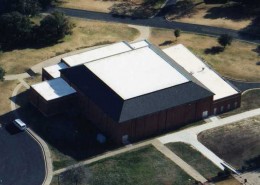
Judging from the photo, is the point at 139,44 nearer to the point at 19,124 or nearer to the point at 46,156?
the point at 19,124

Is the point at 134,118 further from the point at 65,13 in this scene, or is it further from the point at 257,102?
the point at 65,13

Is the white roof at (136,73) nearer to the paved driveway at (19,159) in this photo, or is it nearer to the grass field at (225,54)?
the paved driveway at (19,159)

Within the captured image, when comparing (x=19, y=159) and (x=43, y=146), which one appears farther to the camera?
(x=43, y=146)

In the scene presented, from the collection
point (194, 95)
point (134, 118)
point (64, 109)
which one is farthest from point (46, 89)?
point (194, 95)

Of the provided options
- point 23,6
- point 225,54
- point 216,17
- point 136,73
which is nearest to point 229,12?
point 216,17

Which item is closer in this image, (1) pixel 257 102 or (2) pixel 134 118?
(2) pixel 134 118

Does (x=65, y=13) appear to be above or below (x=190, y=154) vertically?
above

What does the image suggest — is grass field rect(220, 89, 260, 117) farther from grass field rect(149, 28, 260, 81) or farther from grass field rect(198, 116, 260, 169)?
grass field rect(149, 28, 260, 81)

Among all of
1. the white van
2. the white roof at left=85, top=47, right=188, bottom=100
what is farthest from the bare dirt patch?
the white van
